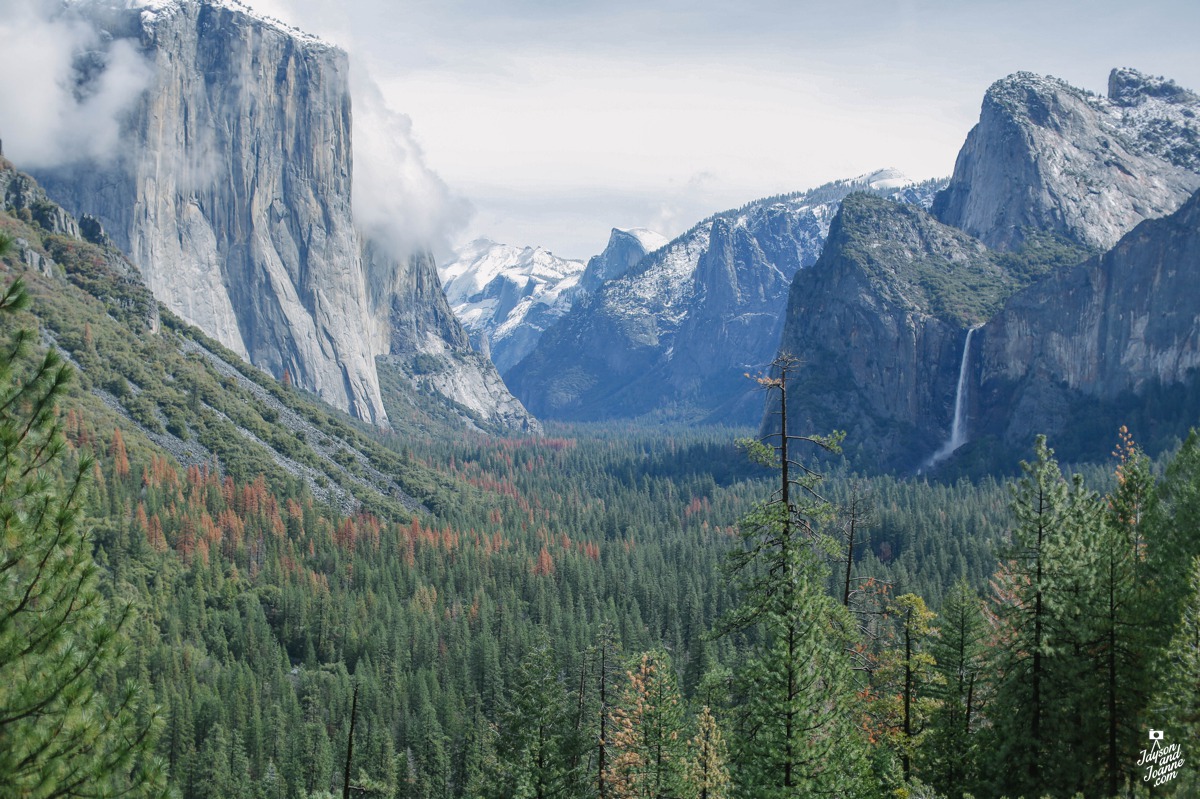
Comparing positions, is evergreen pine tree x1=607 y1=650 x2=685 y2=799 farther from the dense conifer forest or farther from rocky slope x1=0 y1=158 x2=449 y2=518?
rocky slope x1=0 y1=158 x2=449 y2=518

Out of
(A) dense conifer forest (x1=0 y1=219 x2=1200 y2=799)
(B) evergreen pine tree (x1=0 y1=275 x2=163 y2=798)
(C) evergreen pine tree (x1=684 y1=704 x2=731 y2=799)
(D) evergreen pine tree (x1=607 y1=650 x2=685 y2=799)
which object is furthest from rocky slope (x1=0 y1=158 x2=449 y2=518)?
(B) evergreen pine tree (x1=0 y1=275 x2=163 y2=798)

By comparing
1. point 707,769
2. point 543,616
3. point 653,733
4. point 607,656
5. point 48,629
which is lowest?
point 543,616

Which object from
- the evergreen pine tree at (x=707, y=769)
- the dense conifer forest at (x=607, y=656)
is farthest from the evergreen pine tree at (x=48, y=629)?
the evergreen pine tree at (x=707, y=769)

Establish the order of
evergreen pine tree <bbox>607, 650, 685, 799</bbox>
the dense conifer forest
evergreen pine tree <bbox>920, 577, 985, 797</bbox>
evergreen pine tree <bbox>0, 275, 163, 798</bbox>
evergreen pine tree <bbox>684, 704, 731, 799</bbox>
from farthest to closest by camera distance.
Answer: evergreen pine tree <bbox>607, 650, 685, 799</bbox>, evergreen pine tree <bbox>684, 704, 731, 799</bbox>, evergreen pine tree <bbox>920, 577, 985, 797</bbox>, the dense conifer forest, evergreen pine tree <bbox>0, 275, 163, 798</bbox>

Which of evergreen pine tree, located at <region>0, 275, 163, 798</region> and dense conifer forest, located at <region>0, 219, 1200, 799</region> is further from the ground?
evergreen pine tree, located at <region>0, 275, 163, 798</region>

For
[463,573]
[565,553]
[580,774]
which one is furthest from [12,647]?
[565,553]

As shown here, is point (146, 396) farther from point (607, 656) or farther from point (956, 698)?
point (956, 698)

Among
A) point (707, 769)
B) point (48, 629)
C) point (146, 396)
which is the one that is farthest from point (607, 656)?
point (146, 396)

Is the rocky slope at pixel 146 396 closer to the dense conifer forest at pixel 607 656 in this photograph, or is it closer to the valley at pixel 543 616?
the valley at pixel 543 616

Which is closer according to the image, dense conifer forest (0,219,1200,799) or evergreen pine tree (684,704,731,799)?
dense conifer forest (0,219,1200,799)

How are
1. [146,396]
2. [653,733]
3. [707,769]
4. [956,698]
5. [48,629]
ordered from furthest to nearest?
[146,396] → [653,733] → [956,698] → [707,769] → [48,629]

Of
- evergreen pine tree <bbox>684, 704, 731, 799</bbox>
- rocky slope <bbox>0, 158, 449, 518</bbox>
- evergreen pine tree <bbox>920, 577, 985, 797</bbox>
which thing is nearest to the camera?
evergreen pine tree <bbox>920, 577, 985, 797</bbox>

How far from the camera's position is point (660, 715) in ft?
139

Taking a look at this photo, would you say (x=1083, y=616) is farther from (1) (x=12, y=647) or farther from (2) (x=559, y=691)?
(1) (x=12, y=647)
